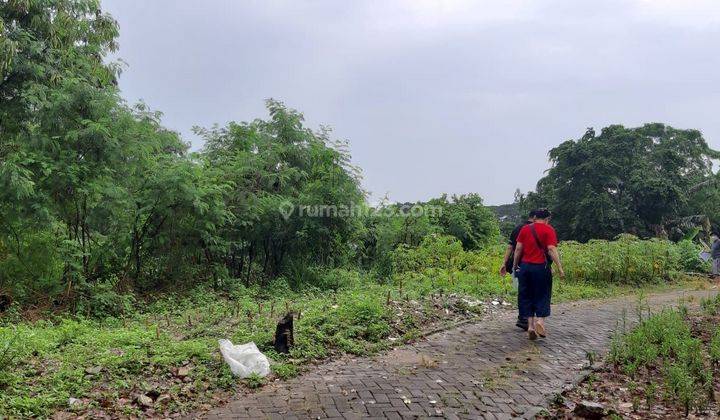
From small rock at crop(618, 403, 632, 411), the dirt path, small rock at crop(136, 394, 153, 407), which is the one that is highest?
small rock at crop(136, 394, 153, 407)

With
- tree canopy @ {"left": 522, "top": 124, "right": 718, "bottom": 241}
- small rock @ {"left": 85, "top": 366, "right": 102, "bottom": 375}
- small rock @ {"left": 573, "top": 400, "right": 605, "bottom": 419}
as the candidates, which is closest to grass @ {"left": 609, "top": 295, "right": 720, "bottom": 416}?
small rock @ {"left": 573, "top": 400, "right": 605, "bottom": 419}

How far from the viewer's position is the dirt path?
15.1 feet

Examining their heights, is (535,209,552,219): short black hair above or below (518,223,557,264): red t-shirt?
above

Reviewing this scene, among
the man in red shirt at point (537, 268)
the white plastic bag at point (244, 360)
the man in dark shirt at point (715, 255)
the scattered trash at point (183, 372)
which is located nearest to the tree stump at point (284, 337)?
the white plastic bag at point (244, 360)

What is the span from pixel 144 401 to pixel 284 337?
1.80 metres

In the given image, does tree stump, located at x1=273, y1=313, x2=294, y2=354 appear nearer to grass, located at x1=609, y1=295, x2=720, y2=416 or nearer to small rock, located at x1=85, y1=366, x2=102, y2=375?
small rock, located at x1=85, y1=366, x2=102, y2=375

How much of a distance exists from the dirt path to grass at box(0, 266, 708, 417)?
14.7 inches

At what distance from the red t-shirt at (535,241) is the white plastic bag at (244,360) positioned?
151 inches

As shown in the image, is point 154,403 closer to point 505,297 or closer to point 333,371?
point 333,371

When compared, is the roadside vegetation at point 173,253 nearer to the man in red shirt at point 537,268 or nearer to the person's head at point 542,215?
the man in red shirt at point 537,268

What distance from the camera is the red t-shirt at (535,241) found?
722cm

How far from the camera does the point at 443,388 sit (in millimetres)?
5164

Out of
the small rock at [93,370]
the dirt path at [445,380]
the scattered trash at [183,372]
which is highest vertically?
the small rock at [93,370]

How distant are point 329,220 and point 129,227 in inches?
179
